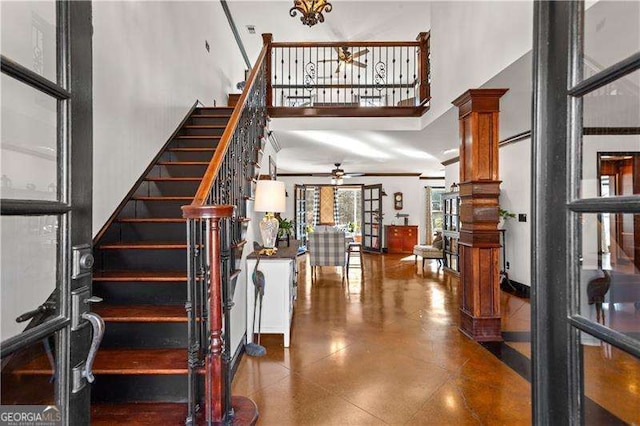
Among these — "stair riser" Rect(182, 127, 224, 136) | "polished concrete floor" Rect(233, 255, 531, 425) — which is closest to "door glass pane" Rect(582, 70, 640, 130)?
"polished concrete floor" Rect(233, 255, 531, 425)

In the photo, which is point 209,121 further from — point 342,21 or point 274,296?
point 342,21

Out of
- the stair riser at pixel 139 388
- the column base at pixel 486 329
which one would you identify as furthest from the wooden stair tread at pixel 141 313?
the column base at pixel 486 329

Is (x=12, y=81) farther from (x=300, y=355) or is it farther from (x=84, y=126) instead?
(x=300, y=355)

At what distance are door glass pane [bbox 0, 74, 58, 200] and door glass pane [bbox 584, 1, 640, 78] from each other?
4.19ft

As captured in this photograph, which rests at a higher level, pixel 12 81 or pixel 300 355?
pixel 12 81

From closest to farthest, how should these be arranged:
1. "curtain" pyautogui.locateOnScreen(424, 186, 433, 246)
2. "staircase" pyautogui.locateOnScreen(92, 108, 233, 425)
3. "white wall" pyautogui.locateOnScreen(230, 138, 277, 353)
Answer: "staircase" pyautogui.locateOnScreen(92, 108, 233, 425), "white wall" pyautogui.locateOnScreen(230, 138, 277, 353), "curtain" pyautogui.locateOnScreen(424, 186, 433, 246)

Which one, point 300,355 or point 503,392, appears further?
point 300,355

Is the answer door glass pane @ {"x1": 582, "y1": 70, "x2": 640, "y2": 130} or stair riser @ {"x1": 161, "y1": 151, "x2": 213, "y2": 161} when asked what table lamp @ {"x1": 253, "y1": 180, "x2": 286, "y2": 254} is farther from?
door glass pane @ {"x1": 582, "y1": 70, "x2": 640, "y2": 130}

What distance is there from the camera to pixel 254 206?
3285mm

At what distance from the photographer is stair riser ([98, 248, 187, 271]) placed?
2543 millimetres

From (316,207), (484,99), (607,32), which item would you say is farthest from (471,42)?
(316,207)

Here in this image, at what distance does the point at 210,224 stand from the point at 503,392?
2394mm

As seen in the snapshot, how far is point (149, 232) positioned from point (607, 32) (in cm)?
309

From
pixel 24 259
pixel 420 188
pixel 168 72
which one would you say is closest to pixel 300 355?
pixel 24 259
